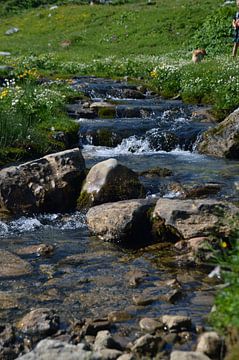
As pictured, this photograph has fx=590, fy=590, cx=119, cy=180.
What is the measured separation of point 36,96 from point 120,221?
7.48 metres

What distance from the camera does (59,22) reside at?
47.7 m

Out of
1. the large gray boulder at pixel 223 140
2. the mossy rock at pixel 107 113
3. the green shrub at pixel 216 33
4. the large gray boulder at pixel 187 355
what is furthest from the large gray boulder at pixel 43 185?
the green shrub at pixel 216 33

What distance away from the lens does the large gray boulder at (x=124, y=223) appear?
7.70m

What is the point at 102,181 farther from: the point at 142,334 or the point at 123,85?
the point at 123,85

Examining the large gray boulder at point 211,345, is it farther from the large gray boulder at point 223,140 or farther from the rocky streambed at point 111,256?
the large gray boulder at point 223,140

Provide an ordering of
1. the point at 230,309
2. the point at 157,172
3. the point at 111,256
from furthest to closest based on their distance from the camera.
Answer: the point at 157,172, the point at 111,256, the point at 230,309

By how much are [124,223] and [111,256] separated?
597mm

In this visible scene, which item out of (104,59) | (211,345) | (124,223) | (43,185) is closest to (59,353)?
(211,345)

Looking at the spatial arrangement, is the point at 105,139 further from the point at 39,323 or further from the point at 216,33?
the point at 216,33

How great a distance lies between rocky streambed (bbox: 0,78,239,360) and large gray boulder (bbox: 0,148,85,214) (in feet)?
0.05

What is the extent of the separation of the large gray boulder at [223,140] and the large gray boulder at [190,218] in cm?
486

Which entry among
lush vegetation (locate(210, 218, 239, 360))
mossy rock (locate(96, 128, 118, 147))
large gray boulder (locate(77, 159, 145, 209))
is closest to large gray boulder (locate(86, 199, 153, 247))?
large gray boulder (locate(77, 159, 145, 209))

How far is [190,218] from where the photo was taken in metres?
7.25

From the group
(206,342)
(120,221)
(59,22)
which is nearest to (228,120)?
(120,221)
